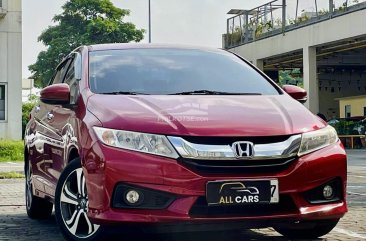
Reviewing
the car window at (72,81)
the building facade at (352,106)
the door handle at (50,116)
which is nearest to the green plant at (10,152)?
the car window at (72,81)

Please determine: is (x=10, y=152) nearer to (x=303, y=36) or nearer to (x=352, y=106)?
(x=303, y=36)

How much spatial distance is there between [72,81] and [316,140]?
2288 millimetres

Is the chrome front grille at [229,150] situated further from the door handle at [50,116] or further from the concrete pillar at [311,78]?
the concrete pillar at [311,78]

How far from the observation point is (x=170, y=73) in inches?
238

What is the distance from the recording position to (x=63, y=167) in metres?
5.82

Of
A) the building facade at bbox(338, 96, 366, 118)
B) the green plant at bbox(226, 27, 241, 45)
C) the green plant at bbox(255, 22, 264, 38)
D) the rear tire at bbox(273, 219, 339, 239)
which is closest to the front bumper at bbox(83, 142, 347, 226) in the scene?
the rear tire at bbox(273, 219, 339, 239)

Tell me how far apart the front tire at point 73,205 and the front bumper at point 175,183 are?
10.4 inches

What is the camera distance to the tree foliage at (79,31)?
58.2 meters

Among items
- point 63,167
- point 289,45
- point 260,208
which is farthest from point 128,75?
point 289,45

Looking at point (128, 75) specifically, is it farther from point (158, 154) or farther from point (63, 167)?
point (158, 154)

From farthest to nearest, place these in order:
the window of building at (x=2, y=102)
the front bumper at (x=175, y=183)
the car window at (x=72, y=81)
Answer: the window of building at (x=2, y=102)
the car window at (x=72, y=81)
the front bumper at (x=175, y=183)

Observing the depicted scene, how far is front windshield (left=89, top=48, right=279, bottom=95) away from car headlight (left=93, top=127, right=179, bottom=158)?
2.80ft

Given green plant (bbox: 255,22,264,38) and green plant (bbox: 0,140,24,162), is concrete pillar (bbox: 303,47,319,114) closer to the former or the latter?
green plant (bbox: 255,22,264,38)

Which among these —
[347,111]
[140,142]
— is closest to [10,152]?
[140,142]
